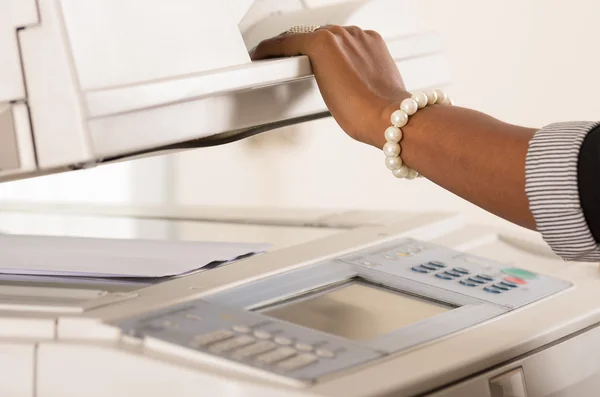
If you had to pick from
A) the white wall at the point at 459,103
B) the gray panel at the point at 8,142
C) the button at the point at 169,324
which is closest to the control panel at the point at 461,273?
the button at the point at 169,324

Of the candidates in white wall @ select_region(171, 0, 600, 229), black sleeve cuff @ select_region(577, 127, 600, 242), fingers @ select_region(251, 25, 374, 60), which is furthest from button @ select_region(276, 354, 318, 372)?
white wall @ select_region(171, 0, 600, 229)

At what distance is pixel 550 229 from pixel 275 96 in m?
0.29

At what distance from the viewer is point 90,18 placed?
0.63 meters

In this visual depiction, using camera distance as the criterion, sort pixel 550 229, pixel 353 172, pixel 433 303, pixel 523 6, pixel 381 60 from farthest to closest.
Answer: pixel 353 172, pixel 523 6, pixel 381 60, pixel 433 303, pixel 550 229

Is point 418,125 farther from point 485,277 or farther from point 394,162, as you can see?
point 485,277

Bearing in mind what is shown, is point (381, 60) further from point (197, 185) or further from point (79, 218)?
point (197, 185)

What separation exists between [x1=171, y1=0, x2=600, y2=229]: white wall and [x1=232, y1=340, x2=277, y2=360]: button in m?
0.97

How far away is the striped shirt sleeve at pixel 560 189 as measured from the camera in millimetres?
576

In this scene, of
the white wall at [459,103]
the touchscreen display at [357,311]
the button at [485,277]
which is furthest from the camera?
the white wall at [459,103]

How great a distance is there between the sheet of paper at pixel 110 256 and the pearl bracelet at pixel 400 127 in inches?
7.1

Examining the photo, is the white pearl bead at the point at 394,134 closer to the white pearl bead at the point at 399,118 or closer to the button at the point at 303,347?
the white pearl bead at the point at 399,118

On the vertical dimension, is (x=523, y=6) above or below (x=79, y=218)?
above

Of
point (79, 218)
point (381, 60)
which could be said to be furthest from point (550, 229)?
point (79, 218)

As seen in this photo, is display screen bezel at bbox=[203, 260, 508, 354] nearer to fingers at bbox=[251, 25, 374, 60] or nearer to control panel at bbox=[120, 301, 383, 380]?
control panel at bbox=[120, 301, 383, 380]
